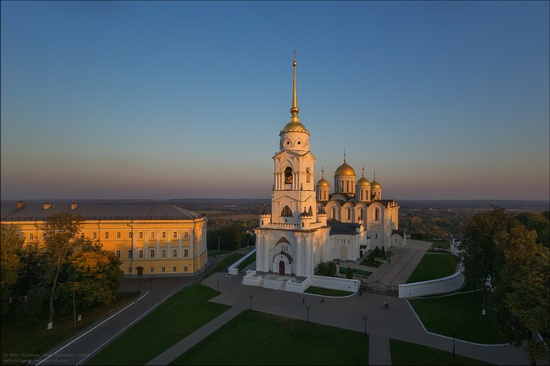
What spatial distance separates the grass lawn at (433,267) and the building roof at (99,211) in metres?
26.5

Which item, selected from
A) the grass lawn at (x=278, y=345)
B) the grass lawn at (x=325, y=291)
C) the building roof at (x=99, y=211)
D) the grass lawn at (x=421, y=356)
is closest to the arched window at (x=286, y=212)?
the grass lawn at (x=325, y=291)

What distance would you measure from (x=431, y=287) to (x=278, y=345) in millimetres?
16700

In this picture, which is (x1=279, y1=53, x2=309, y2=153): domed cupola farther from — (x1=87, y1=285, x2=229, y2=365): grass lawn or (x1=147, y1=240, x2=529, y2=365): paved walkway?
(x1=87, y1=285, x2=229, y2=365): grass lawn

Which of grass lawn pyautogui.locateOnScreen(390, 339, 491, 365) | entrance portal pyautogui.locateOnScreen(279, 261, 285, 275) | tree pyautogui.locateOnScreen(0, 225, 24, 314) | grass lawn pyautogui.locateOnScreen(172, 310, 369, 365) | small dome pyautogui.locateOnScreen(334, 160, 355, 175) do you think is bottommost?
grass lawn pyautogui.locateOnScreen(172, 310, 369, 365)

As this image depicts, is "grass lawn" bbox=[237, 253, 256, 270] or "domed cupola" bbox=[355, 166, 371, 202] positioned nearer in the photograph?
"grass lawn" bbox=[237, 253, 256, 270]

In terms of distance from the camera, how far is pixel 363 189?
5069cm

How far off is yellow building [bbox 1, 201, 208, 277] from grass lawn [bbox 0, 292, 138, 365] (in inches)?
409

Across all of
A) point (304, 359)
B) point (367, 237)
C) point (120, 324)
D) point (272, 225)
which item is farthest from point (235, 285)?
point (367, 237)

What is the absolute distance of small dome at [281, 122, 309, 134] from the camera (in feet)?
113

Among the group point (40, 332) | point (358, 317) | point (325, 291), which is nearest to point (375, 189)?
point (325, 291)

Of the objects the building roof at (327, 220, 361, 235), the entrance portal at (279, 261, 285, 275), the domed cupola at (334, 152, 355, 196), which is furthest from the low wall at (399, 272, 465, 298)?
the domed cupola at (334, 152, 355, 196)

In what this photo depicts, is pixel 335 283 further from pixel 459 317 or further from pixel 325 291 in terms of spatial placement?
pixel 459 317

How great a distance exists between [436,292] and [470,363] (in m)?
13.0

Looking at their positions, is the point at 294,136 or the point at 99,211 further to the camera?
the point at 99,211
